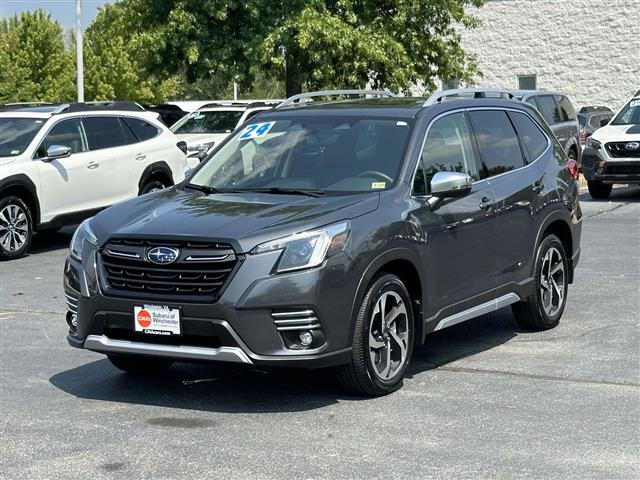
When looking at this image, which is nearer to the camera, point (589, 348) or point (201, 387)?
point (201, 387)

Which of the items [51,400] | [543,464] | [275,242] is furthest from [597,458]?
[51,400]

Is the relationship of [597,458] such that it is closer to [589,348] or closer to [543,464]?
[543,464]

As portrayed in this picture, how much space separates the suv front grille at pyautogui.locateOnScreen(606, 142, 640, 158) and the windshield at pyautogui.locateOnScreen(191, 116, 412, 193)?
13212 millimetres

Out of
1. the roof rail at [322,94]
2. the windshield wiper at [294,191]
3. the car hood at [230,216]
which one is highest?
the roof rail at [322,94]

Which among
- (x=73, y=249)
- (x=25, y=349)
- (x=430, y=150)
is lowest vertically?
(x=25, y=349)

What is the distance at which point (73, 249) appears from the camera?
729 centimetres

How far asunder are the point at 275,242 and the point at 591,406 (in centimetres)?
204

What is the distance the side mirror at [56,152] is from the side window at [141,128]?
1687 millimetres

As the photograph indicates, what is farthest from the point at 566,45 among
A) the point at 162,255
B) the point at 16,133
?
the point at 162,255

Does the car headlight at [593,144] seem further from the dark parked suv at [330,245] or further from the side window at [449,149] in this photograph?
the side window at [449,149]

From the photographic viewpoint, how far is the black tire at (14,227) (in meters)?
14.0

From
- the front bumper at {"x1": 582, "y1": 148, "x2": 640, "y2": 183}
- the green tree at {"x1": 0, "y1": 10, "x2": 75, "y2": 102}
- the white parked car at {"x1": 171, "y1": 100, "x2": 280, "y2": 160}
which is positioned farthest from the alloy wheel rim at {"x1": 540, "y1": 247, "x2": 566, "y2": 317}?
the green tree at {"x1": 0, "y1": 10, "x2": 75, "y2": 102}

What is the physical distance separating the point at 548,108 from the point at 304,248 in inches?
639

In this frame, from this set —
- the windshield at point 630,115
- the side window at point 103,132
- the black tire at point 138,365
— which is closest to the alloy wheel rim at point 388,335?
the black tire at point 138,365
